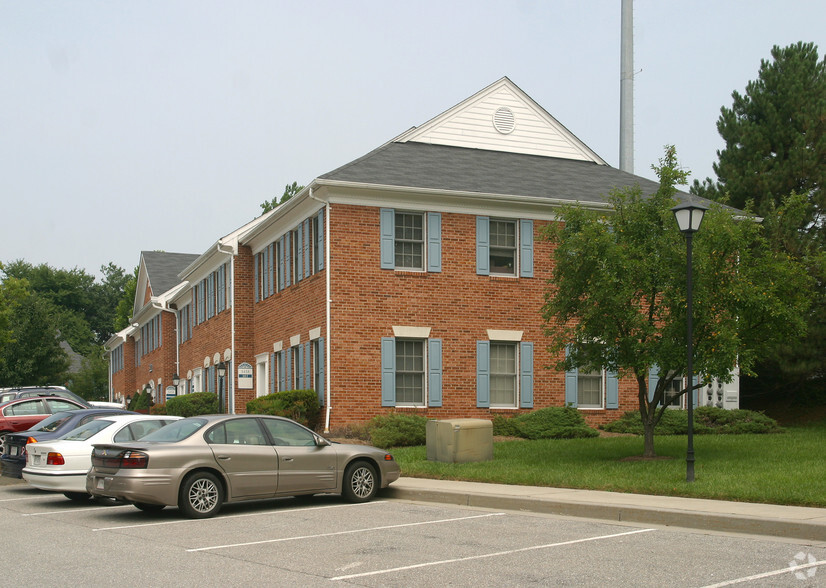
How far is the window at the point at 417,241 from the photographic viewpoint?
25438 millimetres

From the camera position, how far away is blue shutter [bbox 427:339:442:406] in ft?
82.5

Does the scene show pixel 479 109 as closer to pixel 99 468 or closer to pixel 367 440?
pixel 367 440

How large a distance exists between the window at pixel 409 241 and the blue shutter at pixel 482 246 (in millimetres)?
1558

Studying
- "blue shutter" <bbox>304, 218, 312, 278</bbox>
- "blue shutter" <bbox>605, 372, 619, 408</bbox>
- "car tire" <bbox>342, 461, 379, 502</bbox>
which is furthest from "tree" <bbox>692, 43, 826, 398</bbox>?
"car tire" <bbox>342, 461, 379, 502</bbox>

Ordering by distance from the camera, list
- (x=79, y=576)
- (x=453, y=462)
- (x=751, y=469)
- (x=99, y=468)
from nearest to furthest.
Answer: (x=79, y=576)
(x=99, y=468)
(x=751, y=469)
(x=453, y=462)

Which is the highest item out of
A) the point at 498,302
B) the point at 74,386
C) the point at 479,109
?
the point at 479,109

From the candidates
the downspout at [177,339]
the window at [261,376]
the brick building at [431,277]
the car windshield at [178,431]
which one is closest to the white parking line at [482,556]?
the car windshield at [178,431]

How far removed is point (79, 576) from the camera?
8.62 m

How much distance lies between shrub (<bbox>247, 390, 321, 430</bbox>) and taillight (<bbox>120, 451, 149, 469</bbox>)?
11.3 m

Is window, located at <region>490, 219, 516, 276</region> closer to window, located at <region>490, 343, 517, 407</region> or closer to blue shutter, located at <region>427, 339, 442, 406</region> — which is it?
window, located at <region>490, 343, 517, 407</region>

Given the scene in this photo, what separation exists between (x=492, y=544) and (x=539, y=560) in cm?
117

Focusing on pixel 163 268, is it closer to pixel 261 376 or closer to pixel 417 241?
pixel 261 376

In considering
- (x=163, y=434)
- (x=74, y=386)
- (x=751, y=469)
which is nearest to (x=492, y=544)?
(x=163, y=434)

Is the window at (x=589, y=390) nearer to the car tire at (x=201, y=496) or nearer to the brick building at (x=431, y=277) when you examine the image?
the brick building at (x=431, y=277)
